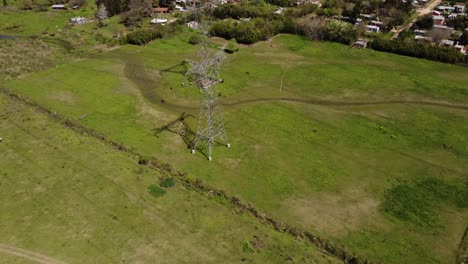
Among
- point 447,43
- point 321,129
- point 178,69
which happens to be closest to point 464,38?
point 447,43

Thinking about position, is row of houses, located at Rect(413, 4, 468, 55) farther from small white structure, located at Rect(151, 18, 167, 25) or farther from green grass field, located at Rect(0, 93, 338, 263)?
green grass field, located at Rect(0, 93, 338, 263)

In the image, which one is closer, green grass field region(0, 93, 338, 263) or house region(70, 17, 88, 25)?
green grass field region(0, 93, 338, 263)

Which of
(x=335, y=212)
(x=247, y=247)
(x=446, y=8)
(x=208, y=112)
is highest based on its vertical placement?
(x=446, y=8)

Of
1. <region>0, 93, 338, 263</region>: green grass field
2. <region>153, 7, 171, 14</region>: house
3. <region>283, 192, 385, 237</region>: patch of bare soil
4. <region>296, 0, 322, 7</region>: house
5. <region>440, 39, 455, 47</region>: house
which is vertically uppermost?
<region>296, 0, 322, 7</region>: house

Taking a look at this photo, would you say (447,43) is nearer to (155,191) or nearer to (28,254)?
(155,191)

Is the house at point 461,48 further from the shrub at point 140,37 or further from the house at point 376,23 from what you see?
the shrub at point 140,37

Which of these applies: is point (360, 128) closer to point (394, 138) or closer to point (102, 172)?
point (394, 138)

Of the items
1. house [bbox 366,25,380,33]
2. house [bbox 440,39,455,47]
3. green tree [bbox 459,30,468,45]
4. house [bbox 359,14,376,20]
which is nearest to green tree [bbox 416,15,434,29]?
house [bbox 440,39,455,47]
